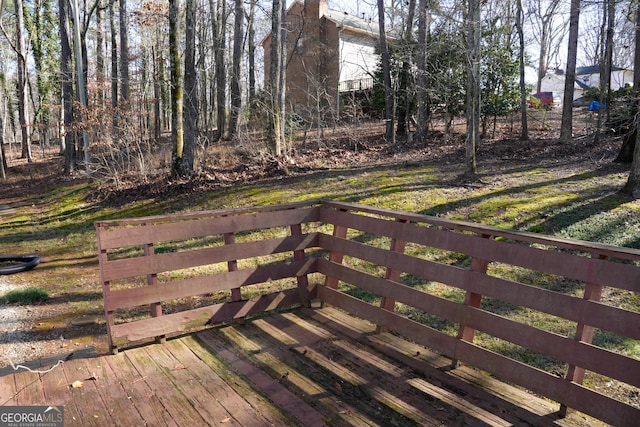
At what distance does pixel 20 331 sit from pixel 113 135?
9353 millimetres

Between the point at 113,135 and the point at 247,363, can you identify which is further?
the point at 113,135

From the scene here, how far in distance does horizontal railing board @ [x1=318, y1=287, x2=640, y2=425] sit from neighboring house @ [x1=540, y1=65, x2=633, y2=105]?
24.3 metres

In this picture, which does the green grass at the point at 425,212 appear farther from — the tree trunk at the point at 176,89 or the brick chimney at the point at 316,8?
the brick chimney at the point at 316,8

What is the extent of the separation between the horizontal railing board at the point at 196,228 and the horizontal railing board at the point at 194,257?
0.45 feet

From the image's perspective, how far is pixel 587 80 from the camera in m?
28.4

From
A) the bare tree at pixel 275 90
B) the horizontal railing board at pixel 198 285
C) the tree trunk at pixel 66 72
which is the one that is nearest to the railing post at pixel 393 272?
the horizontal railing board at pixel 198 285

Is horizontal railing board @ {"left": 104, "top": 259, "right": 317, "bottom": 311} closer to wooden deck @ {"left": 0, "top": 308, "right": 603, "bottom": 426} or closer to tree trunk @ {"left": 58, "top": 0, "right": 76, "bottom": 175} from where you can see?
wooden deck @ {"left": 0, "top": 308, "right": 603, "bottom": 426}

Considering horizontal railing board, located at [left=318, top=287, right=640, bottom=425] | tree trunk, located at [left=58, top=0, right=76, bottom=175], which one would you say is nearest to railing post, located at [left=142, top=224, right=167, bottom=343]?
horizontal railing board, located at [left=318, top=287, right=640, bottom=425]

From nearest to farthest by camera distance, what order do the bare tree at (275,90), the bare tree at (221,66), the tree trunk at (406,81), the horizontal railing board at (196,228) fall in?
1. the horizontal railing board at (196,228)
2. the bare tree at (275,90)
3. the tree trunk at (406,81)
4. the bare tree at (221,66)

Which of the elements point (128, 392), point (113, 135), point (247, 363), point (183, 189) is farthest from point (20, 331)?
Result: point (113, 135)

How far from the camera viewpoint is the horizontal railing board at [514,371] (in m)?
2.57

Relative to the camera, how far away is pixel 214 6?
21828mm

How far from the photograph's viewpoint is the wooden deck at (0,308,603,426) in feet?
9.45

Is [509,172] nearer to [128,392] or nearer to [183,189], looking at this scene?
[183,189]
